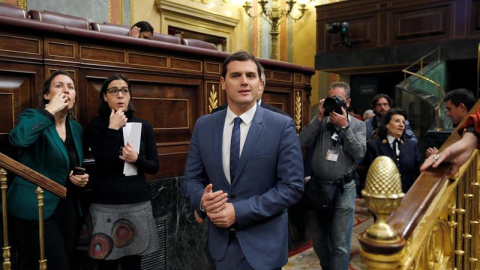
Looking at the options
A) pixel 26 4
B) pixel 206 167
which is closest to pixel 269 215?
pixel 206 167

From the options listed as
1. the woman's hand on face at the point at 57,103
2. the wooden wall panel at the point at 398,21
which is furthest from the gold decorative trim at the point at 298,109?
the wooden wall panel at the point at 398,21

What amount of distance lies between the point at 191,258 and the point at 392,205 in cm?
243

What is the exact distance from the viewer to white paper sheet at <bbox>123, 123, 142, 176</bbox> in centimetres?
237

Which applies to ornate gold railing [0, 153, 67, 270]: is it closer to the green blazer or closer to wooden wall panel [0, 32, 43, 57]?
the green blazer

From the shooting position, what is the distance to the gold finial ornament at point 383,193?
0.96m

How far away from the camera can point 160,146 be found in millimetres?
3033

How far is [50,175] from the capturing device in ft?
6.96

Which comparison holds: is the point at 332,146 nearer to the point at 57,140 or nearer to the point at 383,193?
the point at 57,140

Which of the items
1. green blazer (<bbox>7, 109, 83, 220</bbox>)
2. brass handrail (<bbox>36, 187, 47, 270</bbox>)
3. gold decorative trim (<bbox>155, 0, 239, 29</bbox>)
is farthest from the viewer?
gold decorative trim (<bbox>155, 0, 239, 29</bbox>)

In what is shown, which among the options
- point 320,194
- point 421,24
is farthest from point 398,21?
point 320,194

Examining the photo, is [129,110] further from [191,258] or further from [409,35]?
[409,35]

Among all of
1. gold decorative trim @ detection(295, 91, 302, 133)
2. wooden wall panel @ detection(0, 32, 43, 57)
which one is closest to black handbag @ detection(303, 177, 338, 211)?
gold decorative trim @ detection(295, 91, 302, 133)

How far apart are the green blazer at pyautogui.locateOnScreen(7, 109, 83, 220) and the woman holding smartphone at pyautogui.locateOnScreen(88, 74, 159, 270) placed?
22cm

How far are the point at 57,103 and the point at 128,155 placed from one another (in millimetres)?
460
